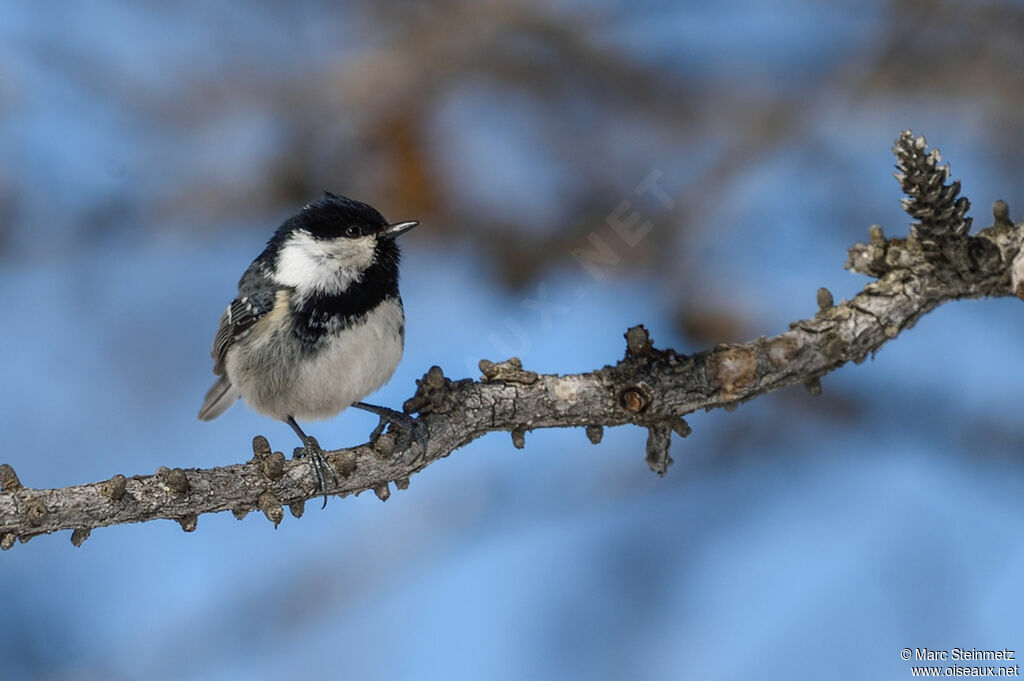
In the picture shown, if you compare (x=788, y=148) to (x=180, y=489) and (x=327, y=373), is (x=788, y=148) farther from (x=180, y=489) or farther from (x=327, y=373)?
(x=180, y=489)

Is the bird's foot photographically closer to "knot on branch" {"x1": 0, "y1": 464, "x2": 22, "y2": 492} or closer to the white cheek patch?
"knot on branch" {"x1": 0, "y1": 464, "x2": 22, "y2": 492}

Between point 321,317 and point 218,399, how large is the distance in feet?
2.12

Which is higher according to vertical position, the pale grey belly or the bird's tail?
the bird's tail

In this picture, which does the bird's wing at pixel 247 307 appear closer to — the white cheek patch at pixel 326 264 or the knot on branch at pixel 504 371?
the white cheek patch at pixel 326 264

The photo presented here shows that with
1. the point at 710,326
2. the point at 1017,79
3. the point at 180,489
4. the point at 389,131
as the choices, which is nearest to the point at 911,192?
the point at 710,326

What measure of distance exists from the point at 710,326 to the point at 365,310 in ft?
3.08

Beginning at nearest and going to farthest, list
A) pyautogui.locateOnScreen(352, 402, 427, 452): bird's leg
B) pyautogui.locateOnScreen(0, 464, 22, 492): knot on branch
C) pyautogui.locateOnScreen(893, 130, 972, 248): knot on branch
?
pyautogui.locateOnScreen(0, 464, 22, 492): knot on branch < pyautogui.locateOnScreen(893, 130, 972, 248): knot on branch < pyautogui.locateOnScreen(352, 402, 427, 452): bird's leg

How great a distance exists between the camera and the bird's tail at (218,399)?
2.59m

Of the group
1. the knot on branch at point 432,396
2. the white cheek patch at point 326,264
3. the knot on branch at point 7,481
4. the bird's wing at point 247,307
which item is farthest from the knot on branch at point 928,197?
the knot on branch at point 7,481

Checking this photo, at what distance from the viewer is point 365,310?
2.15m

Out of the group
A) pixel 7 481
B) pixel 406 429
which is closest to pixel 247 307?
pixel 406 429

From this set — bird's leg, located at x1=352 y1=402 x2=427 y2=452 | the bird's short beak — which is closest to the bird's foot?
bird's leg, located at x1=352 y1=402 x2=427 y2=452

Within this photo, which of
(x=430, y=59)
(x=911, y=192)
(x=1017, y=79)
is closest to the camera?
(x=911, y=192)

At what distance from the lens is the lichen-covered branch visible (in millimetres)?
1629
